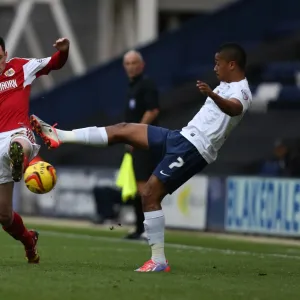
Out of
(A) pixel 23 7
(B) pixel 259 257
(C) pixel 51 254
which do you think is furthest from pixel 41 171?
(A) pixel 23 7

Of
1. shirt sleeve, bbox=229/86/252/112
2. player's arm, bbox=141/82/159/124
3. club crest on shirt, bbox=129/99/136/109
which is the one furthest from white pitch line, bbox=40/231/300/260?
shirt sleeve, bbox=229/86/252/112

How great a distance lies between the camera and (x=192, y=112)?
25.1 meters

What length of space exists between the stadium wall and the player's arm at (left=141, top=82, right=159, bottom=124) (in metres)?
2.08

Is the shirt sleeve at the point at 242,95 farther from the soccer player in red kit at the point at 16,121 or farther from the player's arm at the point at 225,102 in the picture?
the soccer player in red kit at the point at 16,121

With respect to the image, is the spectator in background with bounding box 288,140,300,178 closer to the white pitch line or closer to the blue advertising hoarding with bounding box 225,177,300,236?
the blue advertising hoarding with bounding box 225,177,300,236

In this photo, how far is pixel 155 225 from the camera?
34.6ft

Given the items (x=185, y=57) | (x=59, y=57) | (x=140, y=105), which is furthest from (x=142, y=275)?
(x=185, y=57)

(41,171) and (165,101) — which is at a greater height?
(165,101)

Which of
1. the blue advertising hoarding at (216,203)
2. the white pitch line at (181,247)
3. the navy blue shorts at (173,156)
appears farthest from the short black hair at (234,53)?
the blue advertising hoarding at (216,203)

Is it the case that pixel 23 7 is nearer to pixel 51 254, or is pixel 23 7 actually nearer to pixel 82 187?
pixel 82 187

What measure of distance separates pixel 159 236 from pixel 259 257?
10.1ft

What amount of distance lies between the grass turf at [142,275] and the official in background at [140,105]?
100 centimetres

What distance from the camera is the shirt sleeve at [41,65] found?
36.3ft

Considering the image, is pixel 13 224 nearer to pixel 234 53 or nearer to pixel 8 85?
pixel 8 85
